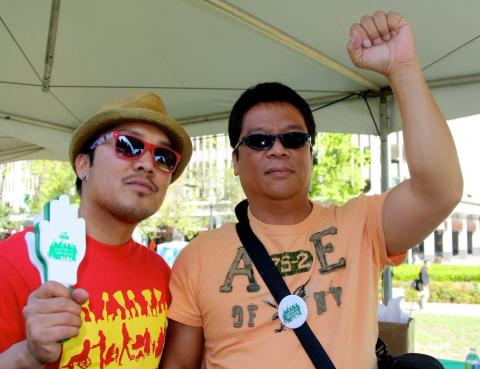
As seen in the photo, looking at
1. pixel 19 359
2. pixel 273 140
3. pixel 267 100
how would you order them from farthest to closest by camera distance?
pixel 267 100, pixel 273 140, pixel 19 359

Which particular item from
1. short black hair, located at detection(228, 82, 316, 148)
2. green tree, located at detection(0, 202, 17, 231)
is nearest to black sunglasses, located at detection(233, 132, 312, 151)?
short black hair, located at detection(228, 82, 316, 148)

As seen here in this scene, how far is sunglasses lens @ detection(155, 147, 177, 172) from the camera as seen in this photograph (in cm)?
165

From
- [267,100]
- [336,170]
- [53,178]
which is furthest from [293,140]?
[53,178]

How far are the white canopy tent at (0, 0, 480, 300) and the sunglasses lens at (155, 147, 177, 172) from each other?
155 centimetres

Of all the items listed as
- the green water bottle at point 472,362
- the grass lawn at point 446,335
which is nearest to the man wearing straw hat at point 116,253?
the green water bottle at point 472,362

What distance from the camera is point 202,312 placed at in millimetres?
1629

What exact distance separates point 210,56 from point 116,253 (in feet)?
8.60

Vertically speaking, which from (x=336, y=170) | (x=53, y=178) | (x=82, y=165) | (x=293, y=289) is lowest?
(x=293, y=289)

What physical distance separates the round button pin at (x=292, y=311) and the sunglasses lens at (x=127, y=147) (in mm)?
708

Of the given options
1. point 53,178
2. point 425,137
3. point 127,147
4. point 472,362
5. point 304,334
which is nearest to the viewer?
point 425,137

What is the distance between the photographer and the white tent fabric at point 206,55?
3.07 metres

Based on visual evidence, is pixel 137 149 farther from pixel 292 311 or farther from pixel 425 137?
pixel 425 137

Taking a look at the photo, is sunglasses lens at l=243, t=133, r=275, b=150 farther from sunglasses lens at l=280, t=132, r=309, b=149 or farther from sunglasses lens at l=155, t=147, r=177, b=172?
sunglasses lens at l=155, t=147, r=177, b=172

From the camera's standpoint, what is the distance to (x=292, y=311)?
4.82ft
